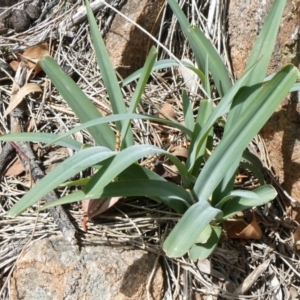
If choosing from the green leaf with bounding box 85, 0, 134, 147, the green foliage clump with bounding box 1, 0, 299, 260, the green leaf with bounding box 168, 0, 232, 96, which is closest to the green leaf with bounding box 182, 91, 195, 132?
the green foliage clump with bounding box 1, 0, 299, 260

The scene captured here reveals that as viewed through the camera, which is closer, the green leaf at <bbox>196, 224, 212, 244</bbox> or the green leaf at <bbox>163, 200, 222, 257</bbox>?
the green leaf at <bbox>163, 200, 222, 257</bbox>

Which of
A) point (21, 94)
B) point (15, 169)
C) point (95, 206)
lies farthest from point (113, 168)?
point (21, 94)

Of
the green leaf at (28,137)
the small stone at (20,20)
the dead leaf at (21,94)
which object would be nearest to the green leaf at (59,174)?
the green leaf at (28,137)

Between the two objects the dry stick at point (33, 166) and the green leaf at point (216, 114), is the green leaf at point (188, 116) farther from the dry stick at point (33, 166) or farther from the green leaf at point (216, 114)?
the dry stick at point (33, 166)

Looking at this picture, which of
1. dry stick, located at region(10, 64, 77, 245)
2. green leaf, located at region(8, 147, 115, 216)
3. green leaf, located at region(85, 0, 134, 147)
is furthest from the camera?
dry stick, located at region(10, 64, 77, 245)

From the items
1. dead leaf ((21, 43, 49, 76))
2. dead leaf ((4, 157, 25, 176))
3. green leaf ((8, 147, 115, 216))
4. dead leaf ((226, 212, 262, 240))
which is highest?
dead leaf ((21, 43, 49, 76))

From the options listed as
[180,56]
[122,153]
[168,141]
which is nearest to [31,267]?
[122,153]

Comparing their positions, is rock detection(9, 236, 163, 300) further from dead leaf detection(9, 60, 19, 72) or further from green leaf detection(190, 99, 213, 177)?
dead leaf detection(9, 60, 19, 72)
